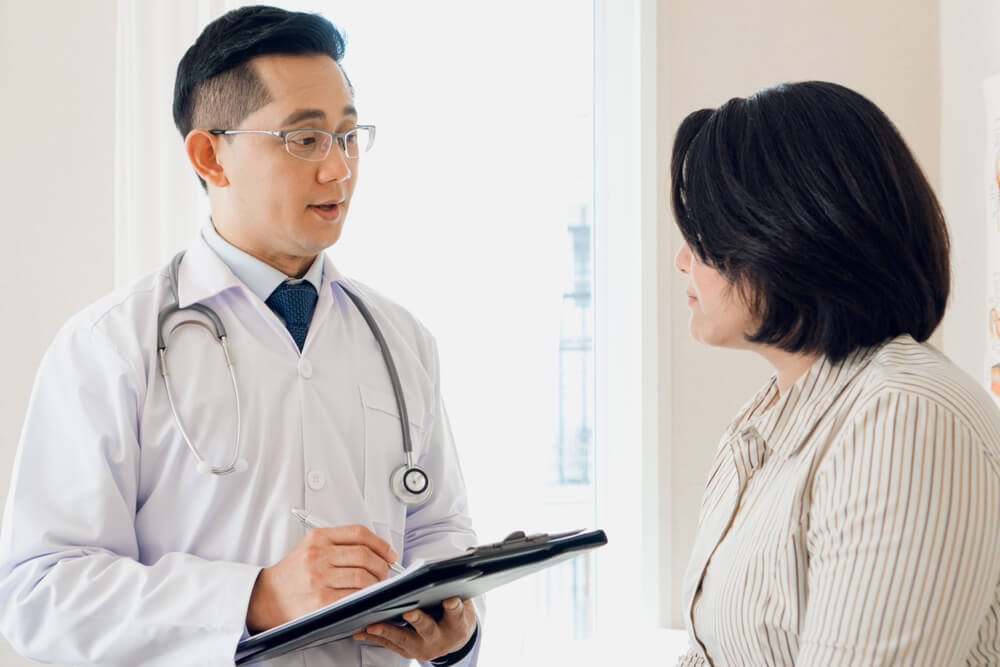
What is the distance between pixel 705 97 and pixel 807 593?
1.45 meters

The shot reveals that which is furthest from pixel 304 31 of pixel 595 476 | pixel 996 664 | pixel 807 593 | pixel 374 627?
pixel 595 476

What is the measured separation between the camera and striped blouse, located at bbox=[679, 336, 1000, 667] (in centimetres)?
84

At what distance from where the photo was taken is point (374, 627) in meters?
1.18

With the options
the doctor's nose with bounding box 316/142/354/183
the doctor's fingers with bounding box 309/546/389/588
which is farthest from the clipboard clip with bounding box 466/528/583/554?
the doctor's nose with bounding box 316/142/354/183

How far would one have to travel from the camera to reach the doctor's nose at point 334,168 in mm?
1345

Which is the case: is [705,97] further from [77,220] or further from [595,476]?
[77,220]

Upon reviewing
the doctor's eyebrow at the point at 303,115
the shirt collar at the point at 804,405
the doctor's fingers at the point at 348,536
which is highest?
the doctor's eyebrow at the point at 303,115

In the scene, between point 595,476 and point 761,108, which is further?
point 595,476

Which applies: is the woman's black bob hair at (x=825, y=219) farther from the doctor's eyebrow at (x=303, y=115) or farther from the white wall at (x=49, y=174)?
the white wall at (x=49, y=174)

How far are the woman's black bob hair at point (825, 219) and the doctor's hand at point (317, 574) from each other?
0.58 m

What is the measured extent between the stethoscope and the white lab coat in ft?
0.05

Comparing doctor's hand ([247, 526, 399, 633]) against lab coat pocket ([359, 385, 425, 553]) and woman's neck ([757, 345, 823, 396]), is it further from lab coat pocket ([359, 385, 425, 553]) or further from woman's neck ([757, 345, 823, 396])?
woman's neck ([757, 345, 823, 396])

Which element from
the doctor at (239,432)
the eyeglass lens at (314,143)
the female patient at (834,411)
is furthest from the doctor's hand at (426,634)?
the eyeglass lens at (314,143)

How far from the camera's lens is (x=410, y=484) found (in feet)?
4.42
